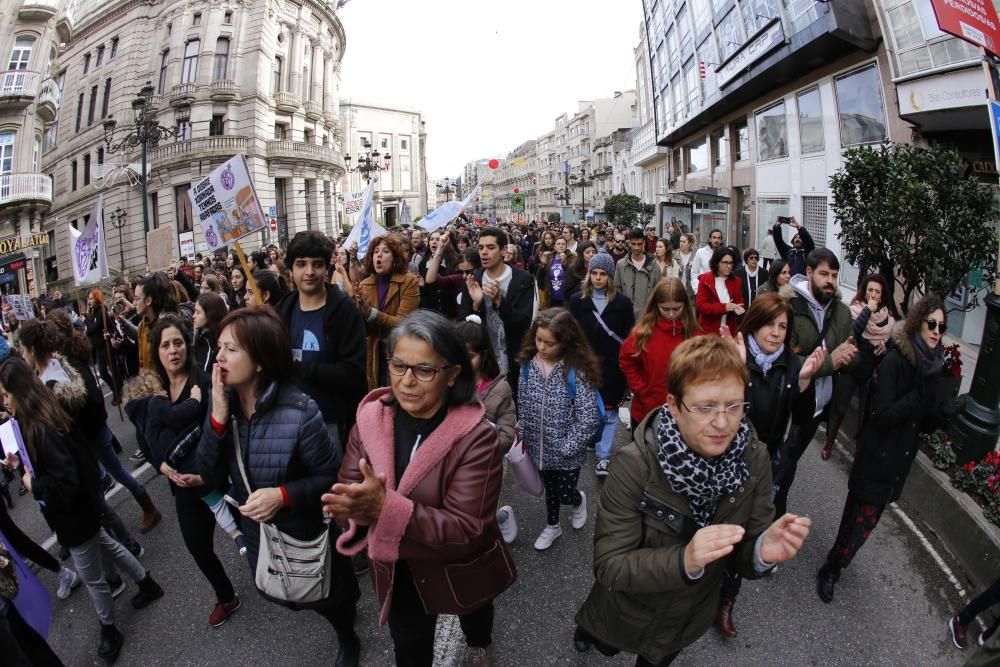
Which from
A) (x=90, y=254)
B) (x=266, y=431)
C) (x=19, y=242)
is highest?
(x=19, y=242)

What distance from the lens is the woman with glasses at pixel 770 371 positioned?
288 centimetres

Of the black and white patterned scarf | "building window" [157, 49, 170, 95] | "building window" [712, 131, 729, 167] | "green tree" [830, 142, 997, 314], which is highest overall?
"building window" [157, 49, 170, 95]

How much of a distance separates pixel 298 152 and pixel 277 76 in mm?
6047

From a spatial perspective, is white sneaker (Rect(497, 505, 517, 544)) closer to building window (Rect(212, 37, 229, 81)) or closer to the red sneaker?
the red sneaker

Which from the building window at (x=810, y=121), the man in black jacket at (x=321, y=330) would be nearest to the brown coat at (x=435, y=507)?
the man in black jacket at (x=321, y=330)

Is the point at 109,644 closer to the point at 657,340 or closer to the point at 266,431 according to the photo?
the point at 266,431

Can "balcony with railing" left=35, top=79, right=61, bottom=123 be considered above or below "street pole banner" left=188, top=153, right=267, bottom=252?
above

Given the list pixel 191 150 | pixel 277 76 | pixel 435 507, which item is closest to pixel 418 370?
pixel 435 507

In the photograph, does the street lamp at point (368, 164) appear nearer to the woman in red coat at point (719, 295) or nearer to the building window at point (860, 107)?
the building window at point (860, 107)

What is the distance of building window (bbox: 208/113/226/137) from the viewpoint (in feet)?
109

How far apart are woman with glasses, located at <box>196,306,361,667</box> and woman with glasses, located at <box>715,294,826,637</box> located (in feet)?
7.48

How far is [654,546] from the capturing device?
5.95 feet

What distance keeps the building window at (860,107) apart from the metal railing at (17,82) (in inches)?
1161

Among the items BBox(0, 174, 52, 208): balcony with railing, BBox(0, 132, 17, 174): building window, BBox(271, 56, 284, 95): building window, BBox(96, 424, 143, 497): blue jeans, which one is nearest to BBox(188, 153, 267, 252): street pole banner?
A: BBox(96, 424, 143, 497): blue jeans
